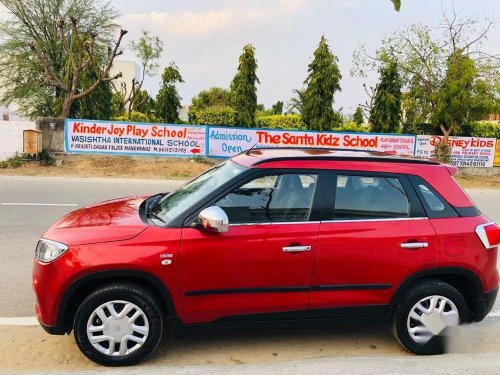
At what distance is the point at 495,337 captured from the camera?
4.17m

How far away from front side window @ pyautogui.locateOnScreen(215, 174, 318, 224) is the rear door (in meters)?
0.18

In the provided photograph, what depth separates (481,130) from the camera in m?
20.1

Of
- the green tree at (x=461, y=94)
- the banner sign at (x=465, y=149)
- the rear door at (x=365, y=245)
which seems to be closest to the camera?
the rear door at (x=365, y=245)

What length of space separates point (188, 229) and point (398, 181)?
1.75 meters

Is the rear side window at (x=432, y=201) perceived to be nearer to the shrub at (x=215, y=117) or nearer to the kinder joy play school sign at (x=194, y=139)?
the kinder joy play school sign at (x=194, y=139)

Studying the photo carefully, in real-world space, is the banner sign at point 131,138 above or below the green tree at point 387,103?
below

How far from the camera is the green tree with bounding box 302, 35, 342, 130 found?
2173 cm

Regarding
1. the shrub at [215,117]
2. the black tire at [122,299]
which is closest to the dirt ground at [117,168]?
the shrub at [215,117]

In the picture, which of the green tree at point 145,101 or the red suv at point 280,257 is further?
the green tree at point 145,101

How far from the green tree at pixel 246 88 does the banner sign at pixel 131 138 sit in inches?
186

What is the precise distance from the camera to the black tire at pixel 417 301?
367 centimetres

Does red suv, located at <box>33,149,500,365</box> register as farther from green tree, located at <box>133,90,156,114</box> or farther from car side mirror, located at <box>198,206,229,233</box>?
green tree, located at <box>133,90,156,114</box>

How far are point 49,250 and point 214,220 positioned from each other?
4.00 feet

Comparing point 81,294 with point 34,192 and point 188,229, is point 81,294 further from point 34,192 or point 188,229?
point 34,192
